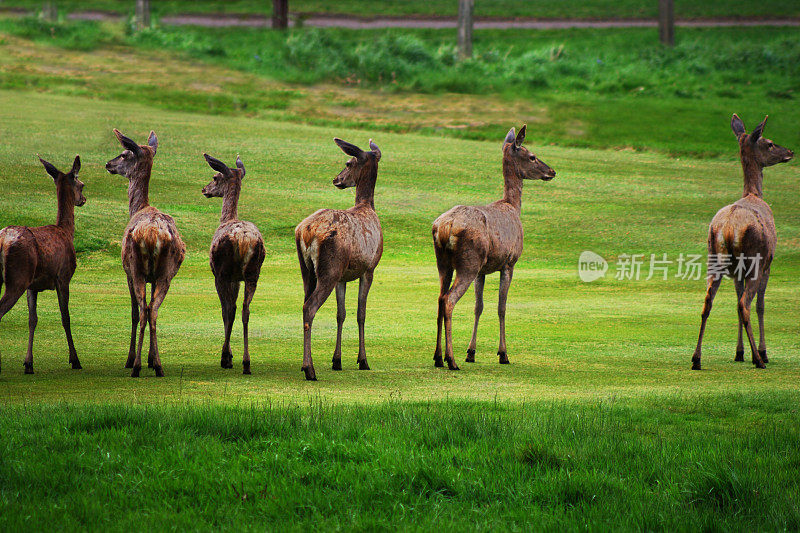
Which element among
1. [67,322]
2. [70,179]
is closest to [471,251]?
[67,322]

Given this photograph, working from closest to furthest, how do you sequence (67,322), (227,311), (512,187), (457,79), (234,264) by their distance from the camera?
(67,322)
(234,264)
(227,311)
(512,187)
(457,79)

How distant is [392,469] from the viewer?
7.05m

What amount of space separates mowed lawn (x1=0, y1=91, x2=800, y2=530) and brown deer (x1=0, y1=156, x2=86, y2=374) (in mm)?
718

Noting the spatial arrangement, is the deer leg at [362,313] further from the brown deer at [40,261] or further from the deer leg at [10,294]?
the deer leg at [10,294]

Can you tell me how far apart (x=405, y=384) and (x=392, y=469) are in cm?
340

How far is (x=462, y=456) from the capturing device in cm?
738

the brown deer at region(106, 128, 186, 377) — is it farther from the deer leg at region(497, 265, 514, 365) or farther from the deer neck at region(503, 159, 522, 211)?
the deer neck at region(503, 159, 522, 211)

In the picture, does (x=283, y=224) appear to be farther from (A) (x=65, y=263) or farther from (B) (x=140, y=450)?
(B) (x=140, y=450)

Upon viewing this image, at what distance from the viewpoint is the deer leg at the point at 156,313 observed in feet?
34.6

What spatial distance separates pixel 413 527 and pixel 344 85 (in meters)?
40.2

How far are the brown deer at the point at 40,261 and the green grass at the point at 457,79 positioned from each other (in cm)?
2623

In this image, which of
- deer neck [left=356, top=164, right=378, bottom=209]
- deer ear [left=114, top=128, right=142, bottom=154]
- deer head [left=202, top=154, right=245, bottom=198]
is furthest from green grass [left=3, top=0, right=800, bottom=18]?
deer ear [left=114, top=128, right=142, bottom=154]

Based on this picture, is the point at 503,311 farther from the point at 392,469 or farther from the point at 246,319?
the point at 392,469

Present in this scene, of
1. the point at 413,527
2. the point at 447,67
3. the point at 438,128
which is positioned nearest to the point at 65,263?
the point at 413,527
